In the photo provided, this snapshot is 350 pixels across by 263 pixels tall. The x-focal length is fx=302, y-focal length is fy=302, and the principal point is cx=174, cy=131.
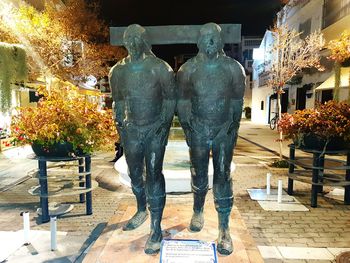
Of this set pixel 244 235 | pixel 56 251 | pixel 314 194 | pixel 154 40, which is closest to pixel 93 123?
pixel 56 251

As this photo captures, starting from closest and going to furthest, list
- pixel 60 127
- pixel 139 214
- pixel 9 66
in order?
pixel 139 214 → pixel 60 127 → pixel 9 66

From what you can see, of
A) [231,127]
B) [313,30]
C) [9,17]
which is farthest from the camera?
[313,30]

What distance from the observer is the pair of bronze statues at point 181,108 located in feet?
9.41

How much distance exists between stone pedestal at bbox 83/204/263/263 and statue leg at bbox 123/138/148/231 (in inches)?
3.6

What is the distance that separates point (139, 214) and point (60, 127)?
6.50ft

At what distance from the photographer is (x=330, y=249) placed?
405 cm

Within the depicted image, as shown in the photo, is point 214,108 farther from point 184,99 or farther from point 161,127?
point 161,127

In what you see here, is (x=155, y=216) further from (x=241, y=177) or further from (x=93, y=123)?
(x=241, y=177)

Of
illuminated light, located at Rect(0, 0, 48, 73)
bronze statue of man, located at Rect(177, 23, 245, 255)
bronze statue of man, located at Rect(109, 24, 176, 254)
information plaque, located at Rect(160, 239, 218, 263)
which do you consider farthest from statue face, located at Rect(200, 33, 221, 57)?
illuminated light, located at Rect(0, 0, 48, 73)

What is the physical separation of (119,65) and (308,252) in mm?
3360

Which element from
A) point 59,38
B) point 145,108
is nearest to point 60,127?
point 145,108

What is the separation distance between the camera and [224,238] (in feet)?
10.1

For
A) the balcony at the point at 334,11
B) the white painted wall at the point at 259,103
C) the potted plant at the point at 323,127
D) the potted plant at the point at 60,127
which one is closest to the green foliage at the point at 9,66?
the potted plant at the point at 60,127

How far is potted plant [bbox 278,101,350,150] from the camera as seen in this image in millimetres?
5316
